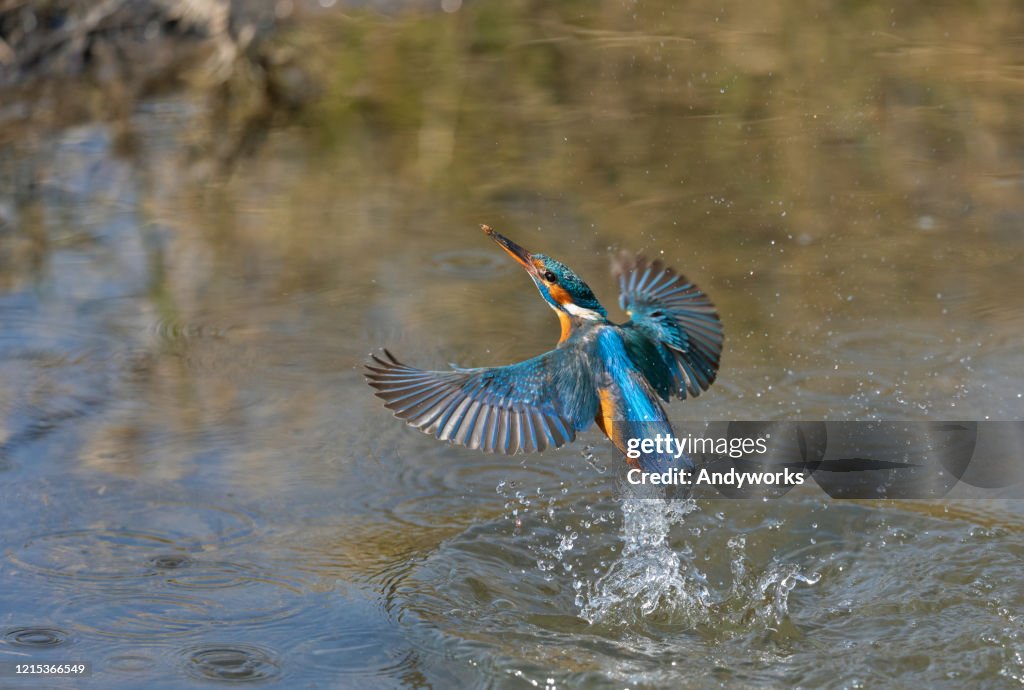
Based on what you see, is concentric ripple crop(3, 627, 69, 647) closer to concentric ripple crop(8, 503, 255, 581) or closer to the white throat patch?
concentric ripple crop(8, 503, 255, 581)

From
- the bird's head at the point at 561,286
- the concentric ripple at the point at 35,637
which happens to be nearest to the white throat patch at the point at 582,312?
the bird's head at the point at 561,286

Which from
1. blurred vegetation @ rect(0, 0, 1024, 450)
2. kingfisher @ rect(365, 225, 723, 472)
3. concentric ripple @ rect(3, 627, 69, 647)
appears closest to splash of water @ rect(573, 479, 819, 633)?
kingfisher @ rect(365, 225, 723, 472)

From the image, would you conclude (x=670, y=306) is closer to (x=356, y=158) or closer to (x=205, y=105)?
(x=356, y=158)

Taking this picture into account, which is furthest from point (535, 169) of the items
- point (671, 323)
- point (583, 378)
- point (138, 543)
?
point (138, 543)

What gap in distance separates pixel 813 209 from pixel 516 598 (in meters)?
3.15

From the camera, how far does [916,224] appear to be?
6203 millimetres

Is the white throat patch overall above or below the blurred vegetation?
below

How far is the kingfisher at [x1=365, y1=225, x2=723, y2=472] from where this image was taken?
3.69 meters

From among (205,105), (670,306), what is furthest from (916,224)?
(205,105)

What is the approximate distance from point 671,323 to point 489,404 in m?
0.83

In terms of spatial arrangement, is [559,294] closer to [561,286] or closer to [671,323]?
[561,286]

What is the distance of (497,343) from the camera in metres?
5.29

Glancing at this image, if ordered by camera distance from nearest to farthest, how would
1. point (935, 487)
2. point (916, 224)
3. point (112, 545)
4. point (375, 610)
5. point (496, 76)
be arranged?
point (375, 610) → point (112, 545) → point (935, 487) → point (916, 224) → point (496, 76)

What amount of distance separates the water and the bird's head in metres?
0.63
